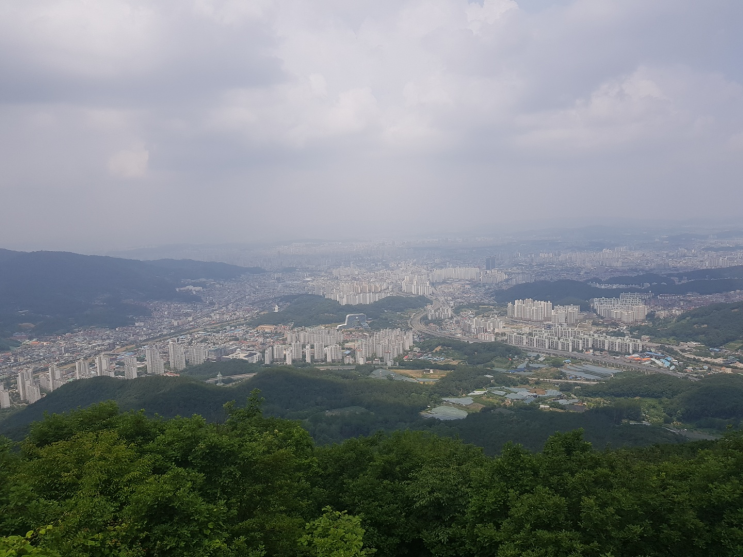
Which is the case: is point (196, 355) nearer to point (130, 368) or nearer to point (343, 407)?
point (130, 368)

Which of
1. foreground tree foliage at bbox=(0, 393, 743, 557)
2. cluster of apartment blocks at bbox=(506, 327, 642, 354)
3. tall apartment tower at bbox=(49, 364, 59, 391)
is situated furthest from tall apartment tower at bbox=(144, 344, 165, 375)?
cluster of apartment blocks at bbox=(506, 327, 642, 354)

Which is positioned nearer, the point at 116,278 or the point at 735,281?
the point at 735,281

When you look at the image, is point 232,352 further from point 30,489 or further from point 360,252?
point 360,252

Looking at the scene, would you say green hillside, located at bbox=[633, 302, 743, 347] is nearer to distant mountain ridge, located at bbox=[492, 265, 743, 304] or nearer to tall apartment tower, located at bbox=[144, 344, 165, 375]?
distant mountain ridge, located at bbox=[492, 265, 743, 304]

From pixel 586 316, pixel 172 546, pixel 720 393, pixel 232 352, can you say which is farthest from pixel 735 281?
pixel 172 546

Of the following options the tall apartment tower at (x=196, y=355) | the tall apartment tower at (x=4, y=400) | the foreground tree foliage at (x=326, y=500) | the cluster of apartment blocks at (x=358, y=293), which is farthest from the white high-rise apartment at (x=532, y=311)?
the tall apartment tower at (x=4, y=400)
